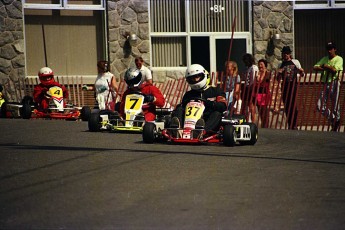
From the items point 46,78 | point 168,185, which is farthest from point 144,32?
point 168,185

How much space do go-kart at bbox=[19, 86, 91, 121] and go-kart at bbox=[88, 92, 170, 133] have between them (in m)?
4.20

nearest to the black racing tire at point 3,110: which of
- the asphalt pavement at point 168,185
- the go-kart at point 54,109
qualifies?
the go-kart at point 54,109

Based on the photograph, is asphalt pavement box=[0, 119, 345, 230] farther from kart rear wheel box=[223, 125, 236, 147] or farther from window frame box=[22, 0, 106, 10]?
window frame box=[22, 0, 106, 10]

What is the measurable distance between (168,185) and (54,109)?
11814mm

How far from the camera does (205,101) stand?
14.4m

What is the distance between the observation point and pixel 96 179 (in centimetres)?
966

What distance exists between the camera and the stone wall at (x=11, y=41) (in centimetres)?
2294

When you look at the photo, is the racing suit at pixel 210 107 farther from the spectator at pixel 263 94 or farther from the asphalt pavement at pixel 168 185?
the spectator at pixel 263 94

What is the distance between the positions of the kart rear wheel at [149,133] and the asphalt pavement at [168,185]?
0.52 feet

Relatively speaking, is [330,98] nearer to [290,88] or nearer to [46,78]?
[290,88]

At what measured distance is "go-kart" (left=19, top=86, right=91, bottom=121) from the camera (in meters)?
20.8

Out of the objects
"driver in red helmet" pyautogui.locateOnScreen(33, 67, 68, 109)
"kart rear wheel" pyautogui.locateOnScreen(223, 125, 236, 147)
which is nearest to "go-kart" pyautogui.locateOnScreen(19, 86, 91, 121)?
"driver in red helmet" pyautogui.locateOnScreen(33, 67, 68, 109)

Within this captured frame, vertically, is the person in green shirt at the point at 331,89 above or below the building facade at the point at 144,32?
below

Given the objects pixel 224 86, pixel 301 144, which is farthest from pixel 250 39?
pixel 301 144
